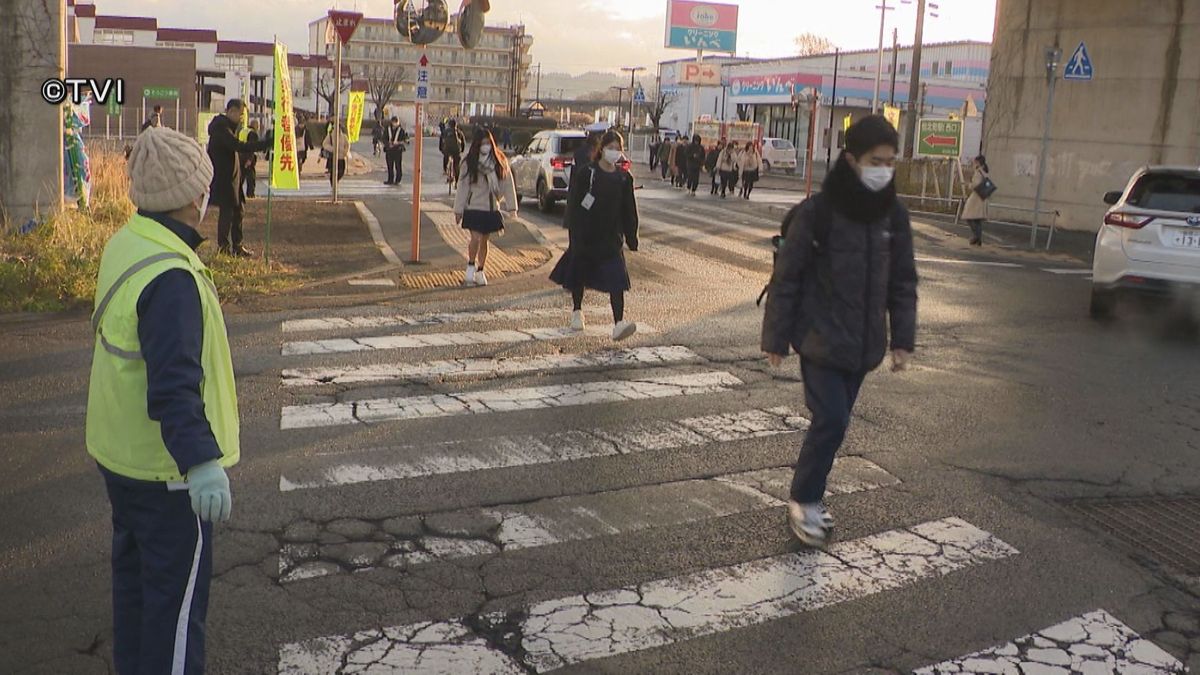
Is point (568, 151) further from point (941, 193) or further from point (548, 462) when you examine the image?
point (548, 462)

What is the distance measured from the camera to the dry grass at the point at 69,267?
10.4 meters

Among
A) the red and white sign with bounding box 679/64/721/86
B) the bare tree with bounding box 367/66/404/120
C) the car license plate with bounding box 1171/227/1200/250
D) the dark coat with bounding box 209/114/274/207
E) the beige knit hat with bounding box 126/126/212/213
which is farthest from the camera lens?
the bare tree with bounding box 367/66/404/120

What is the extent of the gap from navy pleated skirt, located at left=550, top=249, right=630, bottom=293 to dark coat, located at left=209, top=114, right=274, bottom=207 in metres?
4.78

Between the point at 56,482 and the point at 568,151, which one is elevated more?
the point at 568,151

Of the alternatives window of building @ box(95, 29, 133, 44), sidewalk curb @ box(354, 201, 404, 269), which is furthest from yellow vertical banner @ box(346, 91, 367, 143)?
window of building @ box(95, 29, 133, 44)

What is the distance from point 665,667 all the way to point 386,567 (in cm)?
139

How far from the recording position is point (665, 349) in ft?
31.6

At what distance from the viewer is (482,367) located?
28.5 ft

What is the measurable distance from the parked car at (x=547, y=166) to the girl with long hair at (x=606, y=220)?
12.7 meters

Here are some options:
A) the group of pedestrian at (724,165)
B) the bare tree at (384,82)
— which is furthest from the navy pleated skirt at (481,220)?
the bare tree at (384,82)

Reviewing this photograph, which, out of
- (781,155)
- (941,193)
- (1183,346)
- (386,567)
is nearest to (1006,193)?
(941,193)

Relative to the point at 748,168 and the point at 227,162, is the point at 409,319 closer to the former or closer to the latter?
the point at 227,162

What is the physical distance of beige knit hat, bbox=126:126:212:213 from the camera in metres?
3.09

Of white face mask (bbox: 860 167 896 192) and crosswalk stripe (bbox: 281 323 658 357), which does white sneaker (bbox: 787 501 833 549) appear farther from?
crosswalk stripe (bbox: 281 323 658 357)
